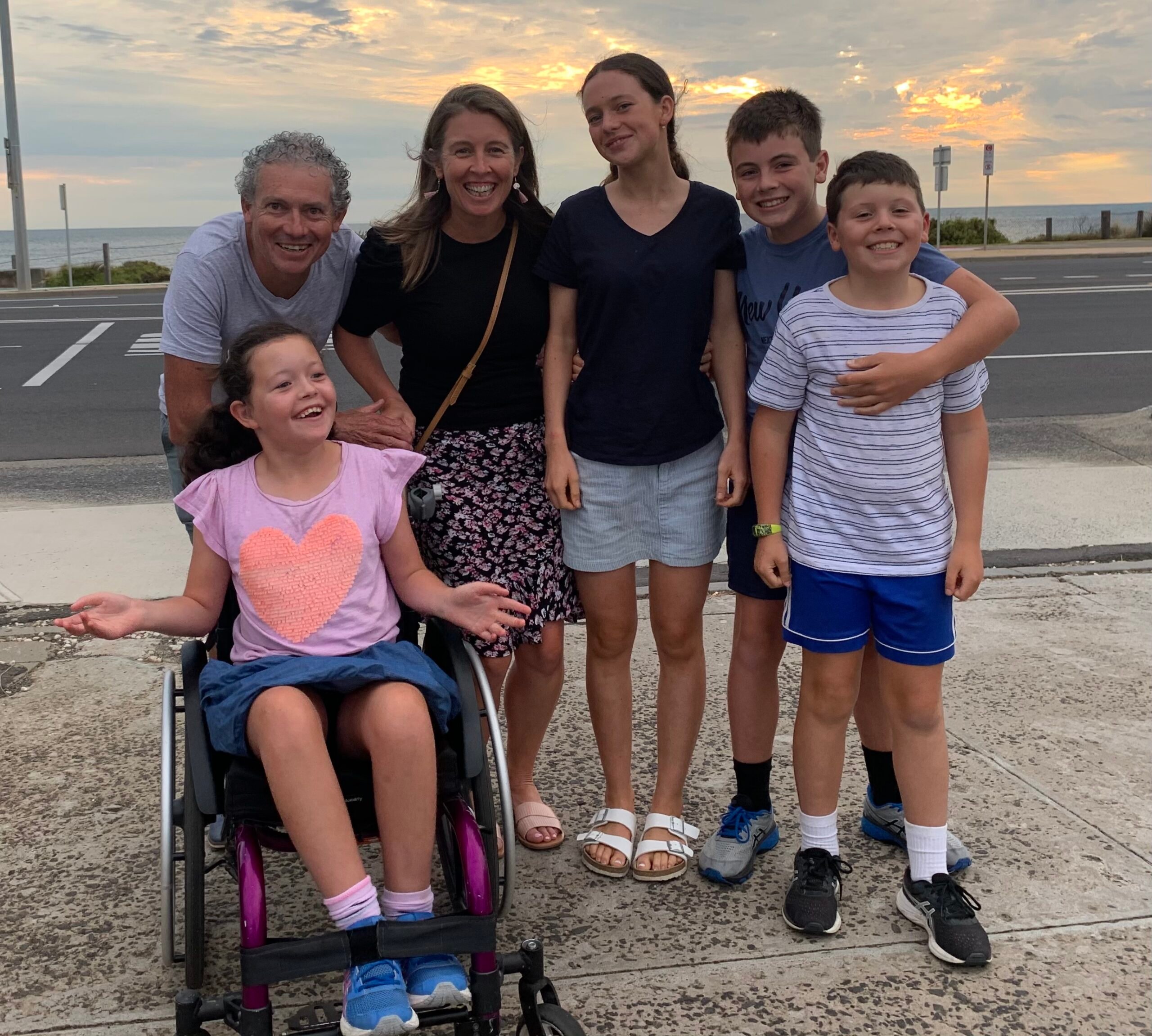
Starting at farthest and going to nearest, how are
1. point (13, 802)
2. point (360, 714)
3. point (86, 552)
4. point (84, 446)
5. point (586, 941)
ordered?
point (84, 446) < point (86, 552) < point (13, 802) < point (586, 941) < point (360, 714)

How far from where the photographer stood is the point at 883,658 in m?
2.71

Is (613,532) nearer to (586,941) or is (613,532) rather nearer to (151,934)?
(586,941)

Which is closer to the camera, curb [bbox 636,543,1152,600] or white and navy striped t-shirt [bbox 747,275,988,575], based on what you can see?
white and navy striped t-shirt [bbox 747,275,988,575]

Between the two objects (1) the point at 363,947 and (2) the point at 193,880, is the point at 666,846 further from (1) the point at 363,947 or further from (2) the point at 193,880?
(2) the point at 193,880

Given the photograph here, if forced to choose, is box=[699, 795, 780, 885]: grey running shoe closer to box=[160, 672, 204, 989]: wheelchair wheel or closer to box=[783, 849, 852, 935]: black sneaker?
box=[783, 849, 852, 935]: black sneaker

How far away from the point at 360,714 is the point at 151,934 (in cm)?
85

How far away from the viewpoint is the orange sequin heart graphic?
2508 mm

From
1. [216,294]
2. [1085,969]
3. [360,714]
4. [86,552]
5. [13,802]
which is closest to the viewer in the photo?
[360,714]

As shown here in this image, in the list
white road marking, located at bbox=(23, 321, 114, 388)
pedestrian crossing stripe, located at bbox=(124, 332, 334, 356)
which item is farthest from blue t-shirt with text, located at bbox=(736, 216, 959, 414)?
pedestrian crossing stripe, located at bbox=(124, 332, 334, 356)

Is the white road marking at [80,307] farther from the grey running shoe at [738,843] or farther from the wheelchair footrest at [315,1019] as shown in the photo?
the wheelchair footrest at [315,1019]

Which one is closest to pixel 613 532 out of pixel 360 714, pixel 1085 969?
pixel 360 714

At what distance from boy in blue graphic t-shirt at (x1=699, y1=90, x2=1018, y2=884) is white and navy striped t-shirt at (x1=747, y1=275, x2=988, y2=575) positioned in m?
0.05

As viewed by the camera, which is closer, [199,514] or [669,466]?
[199,514]

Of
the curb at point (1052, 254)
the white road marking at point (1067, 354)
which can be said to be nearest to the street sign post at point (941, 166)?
the curb at point (1052, 254)
